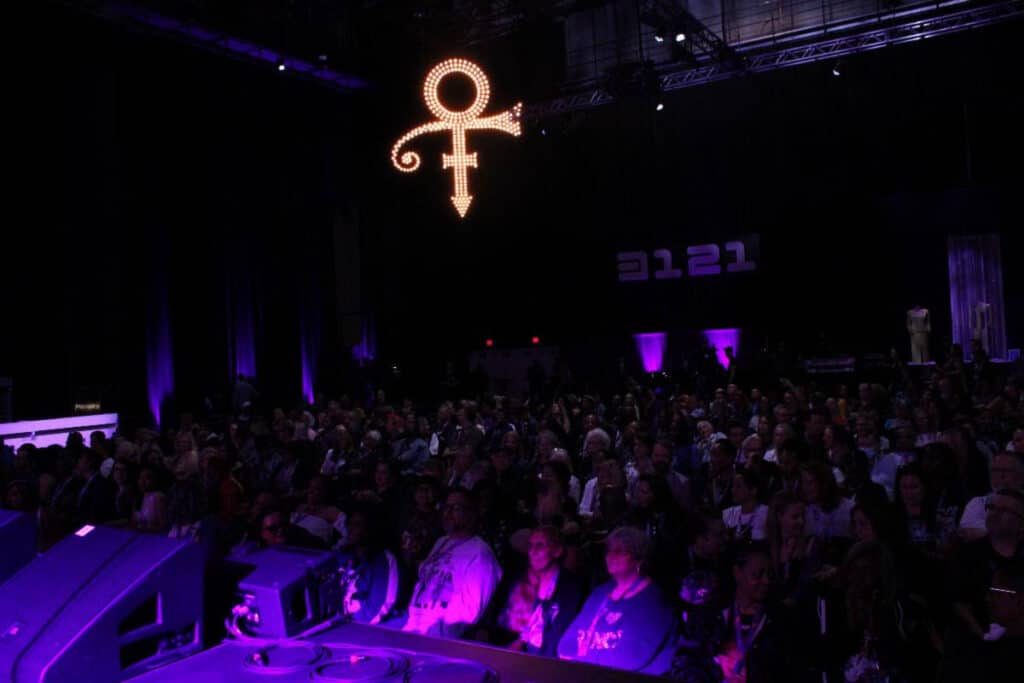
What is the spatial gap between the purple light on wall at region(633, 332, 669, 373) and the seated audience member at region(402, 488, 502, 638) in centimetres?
1124

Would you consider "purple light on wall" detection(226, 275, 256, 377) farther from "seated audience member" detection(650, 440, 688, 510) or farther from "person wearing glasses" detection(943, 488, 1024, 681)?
"person wearing glasses" detection(943, 488, 1024, 681)

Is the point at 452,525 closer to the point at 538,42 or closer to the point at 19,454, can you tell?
the point at 19,454

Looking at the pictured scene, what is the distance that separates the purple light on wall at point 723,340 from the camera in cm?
1385

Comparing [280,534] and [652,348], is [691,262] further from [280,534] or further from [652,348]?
[280,534]

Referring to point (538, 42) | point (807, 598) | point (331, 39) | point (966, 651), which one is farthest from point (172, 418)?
→ point (966, 651)

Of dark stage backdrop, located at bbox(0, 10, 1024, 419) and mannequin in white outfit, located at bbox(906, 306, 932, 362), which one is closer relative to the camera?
dark stage backdrop, located at bbox(0, 10, 1024, 419)

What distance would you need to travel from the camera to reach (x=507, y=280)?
15.6 metres

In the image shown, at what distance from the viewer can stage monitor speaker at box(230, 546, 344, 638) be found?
175cm

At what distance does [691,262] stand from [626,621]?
11.8m

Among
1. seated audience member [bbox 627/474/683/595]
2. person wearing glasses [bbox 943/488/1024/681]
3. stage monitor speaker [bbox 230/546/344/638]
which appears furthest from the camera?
seated audience member [bbox 627/474/683/595]

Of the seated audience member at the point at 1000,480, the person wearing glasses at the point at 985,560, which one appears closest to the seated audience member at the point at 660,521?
the person wearing glasses at the point at 985,560

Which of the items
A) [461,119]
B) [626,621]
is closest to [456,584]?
[626,621]

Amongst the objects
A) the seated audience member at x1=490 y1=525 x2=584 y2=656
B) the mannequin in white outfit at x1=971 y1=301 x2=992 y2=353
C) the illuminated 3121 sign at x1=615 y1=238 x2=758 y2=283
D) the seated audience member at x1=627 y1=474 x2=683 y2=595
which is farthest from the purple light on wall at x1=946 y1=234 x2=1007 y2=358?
the seated audience member at x1=490 y1=525 x2=584 y2=656

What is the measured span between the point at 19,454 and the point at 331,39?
8.02 meters
